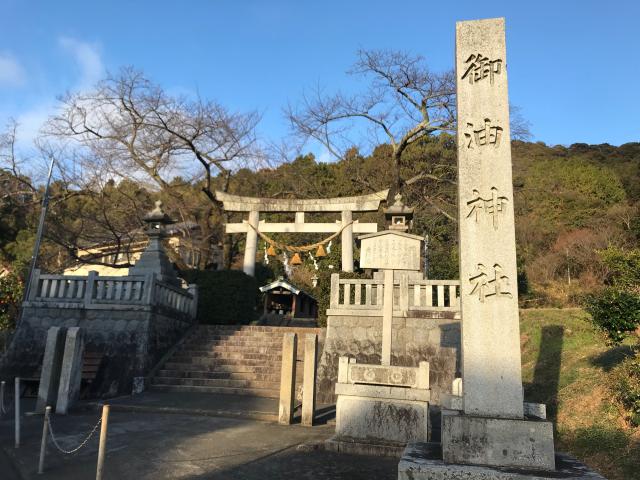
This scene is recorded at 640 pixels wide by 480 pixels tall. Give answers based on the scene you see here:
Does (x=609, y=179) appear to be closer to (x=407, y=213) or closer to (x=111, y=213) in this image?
(x=407, y=213)

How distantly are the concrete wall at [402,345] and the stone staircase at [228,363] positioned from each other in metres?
0.93

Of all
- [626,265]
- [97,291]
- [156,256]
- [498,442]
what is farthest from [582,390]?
[156,256]

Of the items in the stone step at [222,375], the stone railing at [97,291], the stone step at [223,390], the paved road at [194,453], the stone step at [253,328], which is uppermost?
the stone railing at [97,291]

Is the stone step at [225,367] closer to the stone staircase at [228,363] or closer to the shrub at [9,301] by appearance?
the stone staircase at [228,363]

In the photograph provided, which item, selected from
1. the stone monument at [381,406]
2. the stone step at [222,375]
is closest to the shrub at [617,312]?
the stone monument at [381,406]

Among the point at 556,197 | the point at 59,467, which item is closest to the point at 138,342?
the point at 59,467

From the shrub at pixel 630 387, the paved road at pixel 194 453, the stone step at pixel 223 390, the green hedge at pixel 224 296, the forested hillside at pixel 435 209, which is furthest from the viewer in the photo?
the forested hillside at pixel 435 209

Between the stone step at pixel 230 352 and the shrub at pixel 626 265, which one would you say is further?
the stone step at pixel 230 352

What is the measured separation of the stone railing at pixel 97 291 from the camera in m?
12.9

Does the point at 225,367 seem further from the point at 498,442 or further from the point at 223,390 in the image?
the point at 498,442

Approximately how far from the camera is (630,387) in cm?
661

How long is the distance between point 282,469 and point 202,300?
11.9m

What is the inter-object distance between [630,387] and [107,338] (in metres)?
12.3

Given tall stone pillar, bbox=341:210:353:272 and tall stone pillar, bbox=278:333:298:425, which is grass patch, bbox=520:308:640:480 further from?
tall stone pillar, bbox=341:210:353:272
